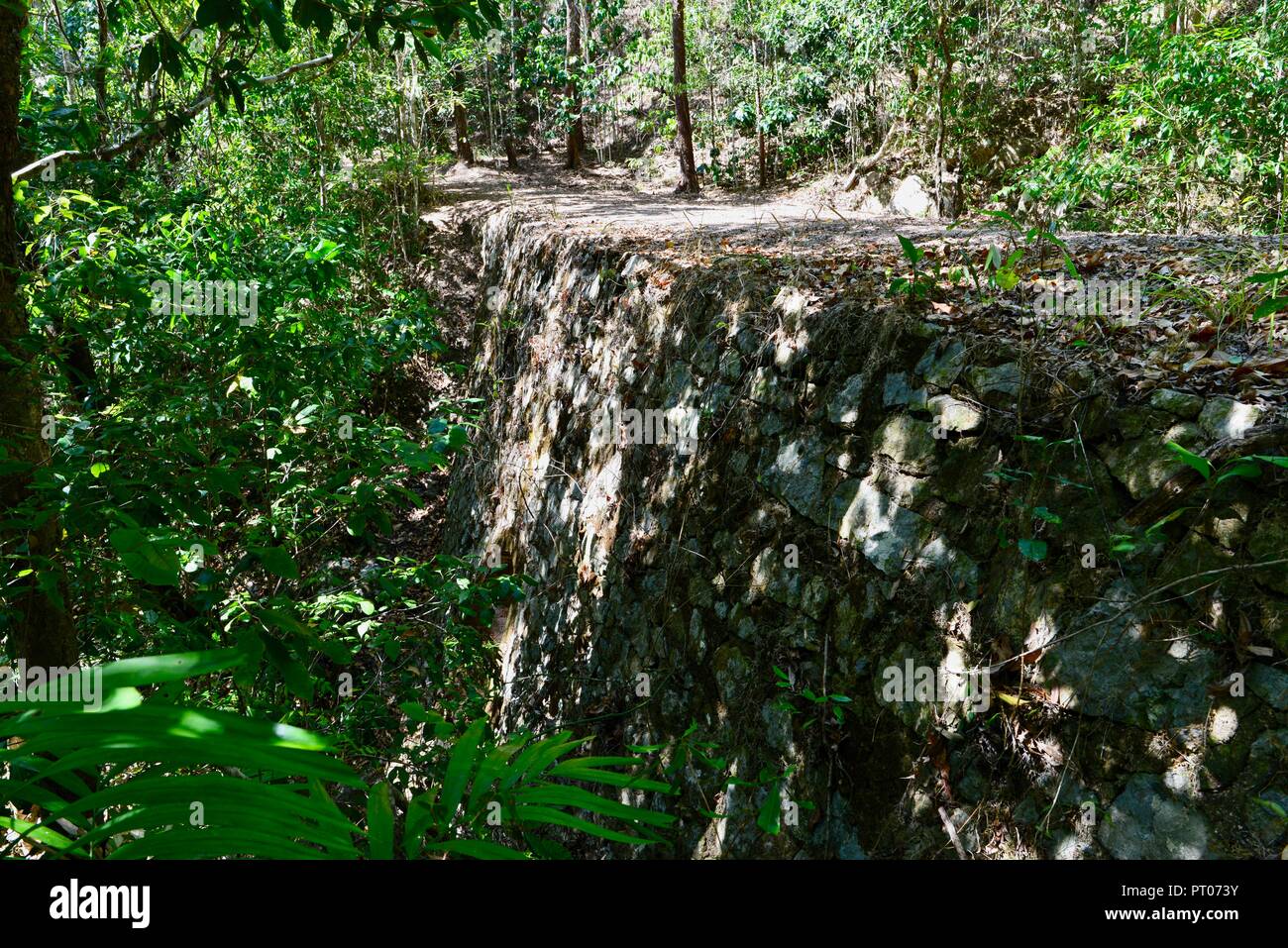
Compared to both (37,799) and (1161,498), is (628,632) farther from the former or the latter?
(37,799)

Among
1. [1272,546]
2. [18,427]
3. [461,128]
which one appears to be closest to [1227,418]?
[1272,546]

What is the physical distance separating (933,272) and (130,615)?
146 inches

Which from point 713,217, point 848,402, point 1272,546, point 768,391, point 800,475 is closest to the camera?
point 1272,546

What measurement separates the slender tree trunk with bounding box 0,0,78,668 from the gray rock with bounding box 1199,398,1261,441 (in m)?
3.11

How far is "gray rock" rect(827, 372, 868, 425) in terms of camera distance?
2947 millimetres

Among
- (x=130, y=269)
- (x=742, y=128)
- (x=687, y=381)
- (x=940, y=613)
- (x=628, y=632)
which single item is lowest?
(x=628, y=632)

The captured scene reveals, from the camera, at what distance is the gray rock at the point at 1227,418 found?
6.34ft

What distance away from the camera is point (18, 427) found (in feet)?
7.09

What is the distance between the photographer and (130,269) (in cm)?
286

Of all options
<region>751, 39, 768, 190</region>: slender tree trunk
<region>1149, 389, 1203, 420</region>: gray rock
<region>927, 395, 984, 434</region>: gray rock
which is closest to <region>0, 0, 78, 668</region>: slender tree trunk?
<region>927, 395, 984, 434</region>: gray rock

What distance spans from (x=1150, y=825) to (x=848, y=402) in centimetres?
168

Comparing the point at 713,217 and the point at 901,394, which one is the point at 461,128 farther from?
the point at 901,394

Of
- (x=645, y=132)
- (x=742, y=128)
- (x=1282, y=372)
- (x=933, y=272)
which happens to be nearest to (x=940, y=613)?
(x=1282, y=372)

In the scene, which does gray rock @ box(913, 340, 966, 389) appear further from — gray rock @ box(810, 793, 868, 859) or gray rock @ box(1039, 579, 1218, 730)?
gray rock @ box(810, 793, 868, 859)
